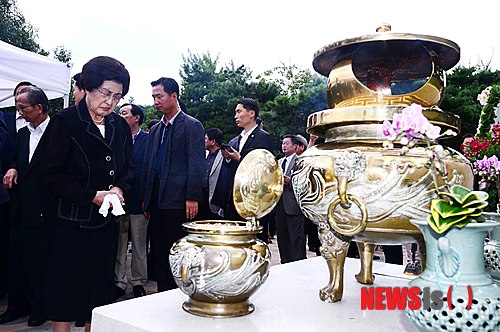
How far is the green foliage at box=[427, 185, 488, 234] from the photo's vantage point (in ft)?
2.22

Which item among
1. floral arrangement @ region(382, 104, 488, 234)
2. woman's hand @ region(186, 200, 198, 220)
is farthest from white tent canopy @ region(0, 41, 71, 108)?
floral arrangement @ region(382, 104, 488, 234)

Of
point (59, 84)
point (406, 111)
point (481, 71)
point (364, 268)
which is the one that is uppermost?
point (481, 71)

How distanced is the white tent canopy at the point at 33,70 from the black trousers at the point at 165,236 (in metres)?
2.00

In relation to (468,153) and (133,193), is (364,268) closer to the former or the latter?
(468,153)

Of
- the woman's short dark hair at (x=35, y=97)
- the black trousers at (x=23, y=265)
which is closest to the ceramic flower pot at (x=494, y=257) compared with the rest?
the black trousers at (x=23, y=265)

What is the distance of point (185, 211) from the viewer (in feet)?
8.62

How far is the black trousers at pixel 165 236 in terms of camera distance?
8.39ft

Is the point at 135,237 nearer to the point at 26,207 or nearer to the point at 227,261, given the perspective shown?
the point at 26,207

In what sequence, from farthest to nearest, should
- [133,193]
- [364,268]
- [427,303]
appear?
[133,193], [364,268], [427,303]

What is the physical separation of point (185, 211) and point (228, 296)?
1.69 m

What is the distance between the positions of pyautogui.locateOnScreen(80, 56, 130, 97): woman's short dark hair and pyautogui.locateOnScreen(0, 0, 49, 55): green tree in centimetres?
1587

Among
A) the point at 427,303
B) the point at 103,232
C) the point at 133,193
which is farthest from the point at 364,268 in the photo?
the point at 133,193

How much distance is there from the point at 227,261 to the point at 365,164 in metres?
0.36

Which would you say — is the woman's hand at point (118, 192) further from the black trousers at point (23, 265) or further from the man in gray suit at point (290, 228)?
the man in gray suit at point (290, 228)
